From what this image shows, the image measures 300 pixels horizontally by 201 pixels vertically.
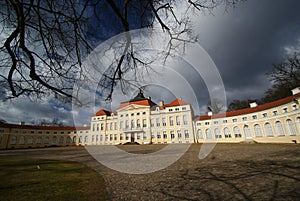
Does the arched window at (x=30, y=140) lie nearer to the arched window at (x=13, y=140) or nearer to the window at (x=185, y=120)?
the arched window at (x=13, y=140)

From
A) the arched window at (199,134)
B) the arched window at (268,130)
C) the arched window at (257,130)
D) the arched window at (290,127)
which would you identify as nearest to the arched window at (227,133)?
the arched window at (199,134)

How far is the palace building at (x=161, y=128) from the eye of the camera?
22.7 metres

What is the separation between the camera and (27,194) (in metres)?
3.27

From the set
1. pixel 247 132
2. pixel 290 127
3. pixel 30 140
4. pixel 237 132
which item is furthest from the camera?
pixel 30 140

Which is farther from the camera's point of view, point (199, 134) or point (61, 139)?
point (61, 139)

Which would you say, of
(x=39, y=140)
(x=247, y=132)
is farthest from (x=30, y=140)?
(x=247, y=132)

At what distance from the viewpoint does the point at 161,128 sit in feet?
109

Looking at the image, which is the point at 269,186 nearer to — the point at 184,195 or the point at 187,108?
the point at 184,195

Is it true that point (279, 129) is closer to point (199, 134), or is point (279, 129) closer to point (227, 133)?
point (227, 133)

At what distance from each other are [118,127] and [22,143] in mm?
21175

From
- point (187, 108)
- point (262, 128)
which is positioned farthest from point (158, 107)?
point (262, 128)

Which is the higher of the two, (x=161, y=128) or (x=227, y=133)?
(x=161, y=128)

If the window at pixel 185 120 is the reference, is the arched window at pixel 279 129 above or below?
below

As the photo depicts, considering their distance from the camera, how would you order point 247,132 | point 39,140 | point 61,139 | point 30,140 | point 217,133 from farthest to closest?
1. point 61,139
2. point 39,140
3. point 30,140
4. point 217,133
5. point 247,132
